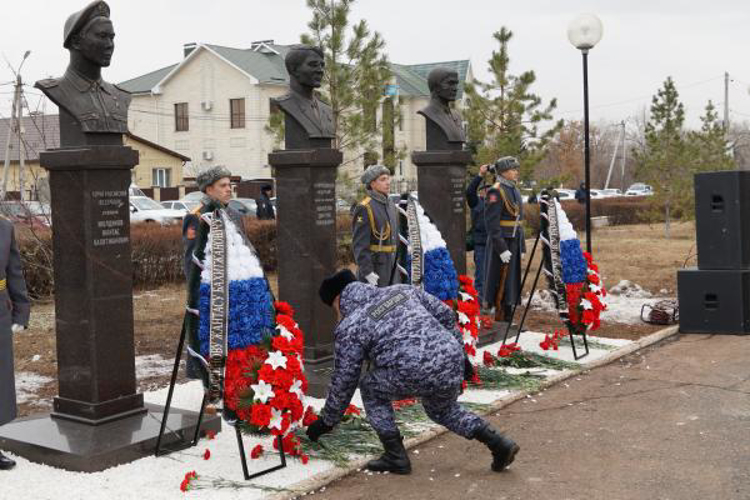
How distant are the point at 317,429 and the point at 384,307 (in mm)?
947

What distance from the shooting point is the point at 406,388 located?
17.2 ft

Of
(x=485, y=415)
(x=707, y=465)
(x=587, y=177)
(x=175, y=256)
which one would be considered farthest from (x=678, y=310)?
(x=175, y=256)

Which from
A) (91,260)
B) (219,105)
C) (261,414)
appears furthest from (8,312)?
(219,105)

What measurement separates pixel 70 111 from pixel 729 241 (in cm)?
716

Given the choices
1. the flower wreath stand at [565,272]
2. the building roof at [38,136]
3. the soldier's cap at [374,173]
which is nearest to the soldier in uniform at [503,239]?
the flower wreath stand at [565,272]

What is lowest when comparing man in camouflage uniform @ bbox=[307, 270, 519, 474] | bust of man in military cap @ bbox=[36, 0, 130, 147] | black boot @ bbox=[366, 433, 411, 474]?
black boot @ bbox=[366, 433, 411, 474]

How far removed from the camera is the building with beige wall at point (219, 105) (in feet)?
128

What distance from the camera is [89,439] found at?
229 inches

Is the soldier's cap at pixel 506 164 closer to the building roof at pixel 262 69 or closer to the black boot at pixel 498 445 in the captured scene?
the black boot at pixel 498 445

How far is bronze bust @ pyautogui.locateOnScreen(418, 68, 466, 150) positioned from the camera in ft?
32.9

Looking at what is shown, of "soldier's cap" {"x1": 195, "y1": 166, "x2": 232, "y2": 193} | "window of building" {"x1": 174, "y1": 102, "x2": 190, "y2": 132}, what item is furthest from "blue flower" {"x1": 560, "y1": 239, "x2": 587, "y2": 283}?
"window of building" {"x1": 174, "y1": 102, "x2": 190, "y2": 132}

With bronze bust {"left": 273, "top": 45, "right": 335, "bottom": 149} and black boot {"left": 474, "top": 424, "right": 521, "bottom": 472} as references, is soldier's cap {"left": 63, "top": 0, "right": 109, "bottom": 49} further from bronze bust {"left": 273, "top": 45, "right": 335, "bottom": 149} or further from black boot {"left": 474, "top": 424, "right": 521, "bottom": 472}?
black boot {"left": 474, "top": 424, "right": 521, "bottom": 472}

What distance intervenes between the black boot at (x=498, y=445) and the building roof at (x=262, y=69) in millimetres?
31528

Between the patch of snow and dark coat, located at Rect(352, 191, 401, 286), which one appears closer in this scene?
the patch of snow
